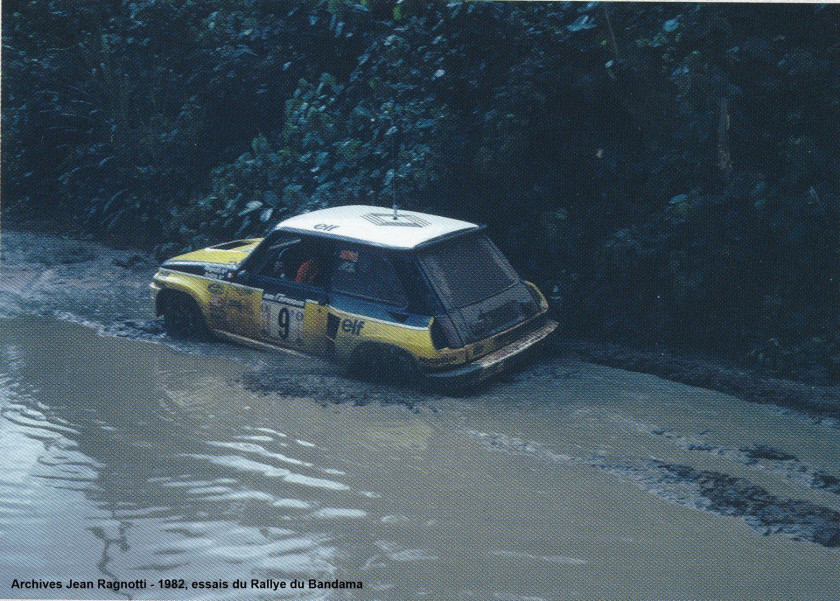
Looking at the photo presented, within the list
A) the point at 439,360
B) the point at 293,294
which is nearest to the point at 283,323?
the point at 293,294

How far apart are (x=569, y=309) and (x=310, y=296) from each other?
8.69 feet

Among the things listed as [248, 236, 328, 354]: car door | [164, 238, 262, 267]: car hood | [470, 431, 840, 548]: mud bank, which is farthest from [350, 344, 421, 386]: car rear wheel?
[164, 238, 262, 267]: car hood

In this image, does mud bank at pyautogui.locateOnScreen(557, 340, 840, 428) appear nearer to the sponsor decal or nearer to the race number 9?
the sponsor decal

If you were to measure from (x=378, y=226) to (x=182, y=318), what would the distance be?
6.50 feet

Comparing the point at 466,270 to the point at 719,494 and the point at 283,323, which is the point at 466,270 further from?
the point at 719,494

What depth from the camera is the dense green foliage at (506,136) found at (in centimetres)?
670

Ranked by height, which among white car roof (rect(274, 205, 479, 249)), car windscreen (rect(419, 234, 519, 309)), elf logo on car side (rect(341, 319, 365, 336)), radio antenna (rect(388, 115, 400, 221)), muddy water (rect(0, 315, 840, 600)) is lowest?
muddy water (rect(0, 315, 840, 600))

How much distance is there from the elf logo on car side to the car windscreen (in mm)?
599

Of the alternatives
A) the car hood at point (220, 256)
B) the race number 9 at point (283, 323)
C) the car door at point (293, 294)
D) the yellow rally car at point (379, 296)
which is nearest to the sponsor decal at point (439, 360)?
the yellow rally car at point (379, 296)

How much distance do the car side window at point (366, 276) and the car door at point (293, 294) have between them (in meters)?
0.13

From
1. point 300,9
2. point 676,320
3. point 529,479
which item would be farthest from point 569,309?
point 300,9

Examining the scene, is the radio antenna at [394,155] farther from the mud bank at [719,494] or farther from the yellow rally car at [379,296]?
the mud bank at [719,494]

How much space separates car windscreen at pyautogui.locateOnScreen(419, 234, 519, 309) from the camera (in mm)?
5867

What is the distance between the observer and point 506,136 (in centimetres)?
780
